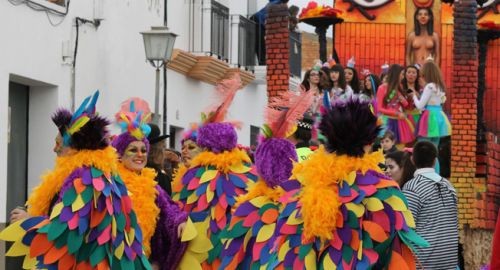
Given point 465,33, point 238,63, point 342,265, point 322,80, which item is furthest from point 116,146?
point 238,63

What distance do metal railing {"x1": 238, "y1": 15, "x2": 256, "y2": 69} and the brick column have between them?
4662 millimetres

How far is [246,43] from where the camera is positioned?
26.4 meters

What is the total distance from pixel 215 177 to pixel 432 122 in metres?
7.94

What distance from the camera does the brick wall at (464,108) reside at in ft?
65.8

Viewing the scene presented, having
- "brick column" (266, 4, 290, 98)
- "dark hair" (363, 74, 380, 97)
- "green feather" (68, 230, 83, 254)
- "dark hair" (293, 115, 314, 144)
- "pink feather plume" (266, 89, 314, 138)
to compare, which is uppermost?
"brick column" (266, 4, 290, 98)

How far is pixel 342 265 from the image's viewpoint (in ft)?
28.7

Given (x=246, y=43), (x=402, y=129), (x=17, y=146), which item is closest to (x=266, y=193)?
(x=17, y=146)

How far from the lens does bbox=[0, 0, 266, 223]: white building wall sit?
16.2 m

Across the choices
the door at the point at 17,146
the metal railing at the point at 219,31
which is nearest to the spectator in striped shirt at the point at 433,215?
the door at the point at 17,146

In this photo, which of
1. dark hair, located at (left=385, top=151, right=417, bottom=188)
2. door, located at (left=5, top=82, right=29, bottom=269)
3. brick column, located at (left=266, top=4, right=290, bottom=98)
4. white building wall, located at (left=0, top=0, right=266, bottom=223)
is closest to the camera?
dark hair, located at (left=385, top=151, right=417, bottom=188)

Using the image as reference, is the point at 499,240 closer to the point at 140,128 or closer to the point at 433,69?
the point at 140,128

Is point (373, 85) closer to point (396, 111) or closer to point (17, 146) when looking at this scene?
point (396, 111)

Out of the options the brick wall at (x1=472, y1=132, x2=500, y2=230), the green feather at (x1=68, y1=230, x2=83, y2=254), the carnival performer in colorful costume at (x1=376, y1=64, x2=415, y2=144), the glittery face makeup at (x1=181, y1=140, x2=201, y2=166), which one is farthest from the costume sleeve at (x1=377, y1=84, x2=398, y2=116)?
the green feather at (x1=68, y1=230, x2=83, y2=254)

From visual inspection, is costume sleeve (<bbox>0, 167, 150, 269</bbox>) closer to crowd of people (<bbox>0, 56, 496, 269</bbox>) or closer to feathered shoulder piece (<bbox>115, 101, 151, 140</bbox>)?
crowd of people (<bbox>0, 56, 496, 269</bbox>)
